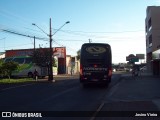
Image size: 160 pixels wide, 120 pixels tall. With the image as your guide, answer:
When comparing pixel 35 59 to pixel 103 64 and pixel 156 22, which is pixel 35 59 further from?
pixel 156 22

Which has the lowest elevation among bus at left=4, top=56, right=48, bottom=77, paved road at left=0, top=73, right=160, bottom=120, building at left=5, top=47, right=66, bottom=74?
paved road at left=0, top=73, right=160, bottom=120

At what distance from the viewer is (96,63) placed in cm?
3138

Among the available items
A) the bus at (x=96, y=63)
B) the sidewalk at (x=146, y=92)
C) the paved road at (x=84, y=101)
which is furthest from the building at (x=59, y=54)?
the paved road at (x=84, y=101)

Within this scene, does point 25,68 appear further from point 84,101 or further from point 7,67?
point 84,101

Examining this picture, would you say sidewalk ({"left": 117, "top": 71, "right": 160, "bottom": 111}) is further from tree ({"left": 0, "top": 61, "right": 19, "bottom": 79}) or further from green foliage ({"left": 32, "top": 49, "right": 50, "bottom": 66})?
green foliage ({"left": 32, "top": 49, "right": 50, "bottom": 66})

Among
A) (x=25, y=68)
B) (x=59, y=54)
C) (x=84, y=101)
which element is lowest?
(x=84, y=101)

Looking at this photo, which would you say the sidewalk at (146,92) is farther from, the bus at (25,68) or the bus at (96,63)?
the bus at (25,68)

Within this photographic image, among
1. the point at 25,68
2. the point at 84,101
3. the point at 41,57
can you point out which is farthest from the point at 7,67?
the point at 84,101

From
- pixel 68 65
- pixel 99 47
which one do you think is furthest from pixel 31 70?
pixel 68 65

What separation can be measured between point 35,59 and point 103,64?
25.1m

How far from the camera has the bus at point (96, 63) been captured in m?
31.3

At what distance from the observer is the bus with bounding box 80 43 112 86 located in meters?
31.3

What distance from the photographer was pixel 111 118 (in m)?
13.0

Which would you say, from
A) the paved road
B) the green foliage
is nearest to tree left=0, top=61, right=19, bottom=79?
the green foliage
